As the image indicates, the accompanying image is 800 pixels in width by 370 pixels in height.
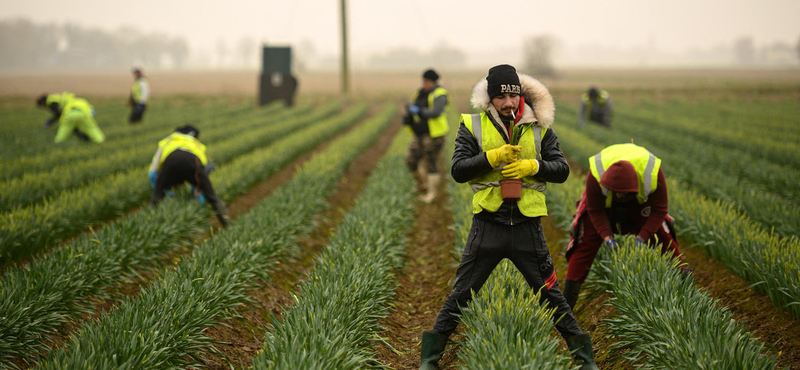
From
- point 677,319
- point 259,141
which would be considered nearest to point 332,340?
point 677,319

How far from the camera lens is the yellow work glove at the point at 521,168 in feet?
8.60

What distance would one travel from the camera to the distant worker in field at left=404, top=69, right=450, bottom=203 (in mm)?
7285

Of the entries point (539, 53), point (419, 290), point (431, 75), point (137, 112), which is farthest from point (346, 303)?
point (539, 53)

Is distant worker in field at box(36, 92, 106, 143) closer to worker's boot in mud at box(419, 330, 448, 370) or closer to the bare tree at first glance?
worker's boot in mud at box(419, 330, 448, 370)

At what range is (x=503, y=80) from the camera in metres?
2.66

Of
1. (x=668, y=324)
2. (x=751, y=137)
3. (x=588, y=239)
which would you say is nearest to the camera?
(x=668, y=324)

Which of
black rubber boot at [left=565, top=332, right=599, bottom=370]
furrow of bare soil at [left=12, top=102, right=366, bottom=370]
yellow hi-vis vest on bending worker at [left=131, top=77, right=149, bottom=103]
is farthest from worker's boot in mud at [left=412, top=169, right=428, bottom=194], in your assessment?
yellow hi-vis vest on bending worker at [left=131, top=77, right=149, bottom=103]

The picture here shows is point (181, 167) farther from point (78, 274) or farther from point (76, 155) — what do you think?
point (76, 155)

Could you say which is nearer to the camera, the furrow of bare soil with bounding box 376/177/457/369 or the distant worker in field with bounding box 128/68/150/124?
the furrow of bare soil with bounding box 376/177/457/369

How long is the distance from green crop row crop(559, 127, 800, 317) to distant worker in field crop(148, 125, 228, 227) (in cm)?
435

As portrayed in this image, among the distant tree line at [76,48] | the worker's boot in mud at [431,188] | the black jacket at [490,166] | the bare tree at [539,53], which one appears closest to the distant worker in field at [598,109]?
the worker's boot in mud at [431,188]

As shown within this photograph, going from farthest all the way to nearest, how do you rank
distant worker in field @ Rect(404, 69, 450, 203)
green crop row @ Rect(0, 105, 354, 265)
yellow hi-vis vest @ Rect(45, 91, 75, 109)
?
yellow hi-vis vest @ Rect(45, 91, 75, 109) → distant worker in field @ Rect(404, 69, 450, 203) → green crop row @ Rect(0, 105, 354, 265)

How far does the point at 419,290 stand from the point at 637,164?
2354 mm

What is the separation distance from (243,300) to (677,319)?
10.2ft
